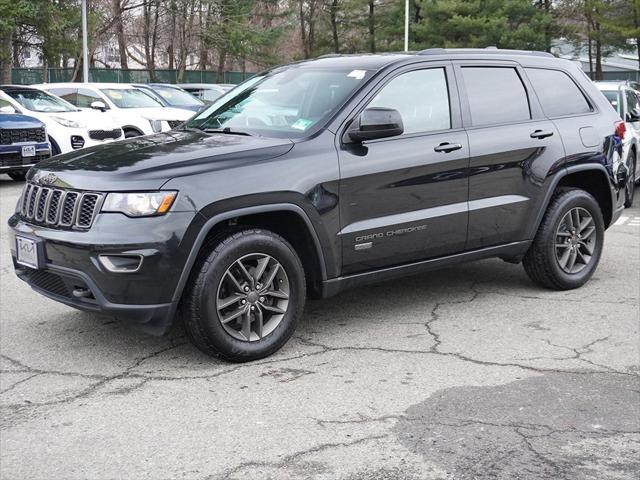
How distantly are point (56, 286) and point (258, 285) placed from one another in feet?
3.76

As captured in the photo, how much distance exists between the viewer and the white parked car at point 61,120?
14742 millimetres

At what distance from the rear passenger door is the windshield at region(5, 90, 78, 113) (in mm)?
11028

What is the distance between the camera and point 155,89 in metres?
19.9

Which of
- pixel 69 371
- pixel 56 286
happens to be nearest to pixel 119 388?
pixel 69 371

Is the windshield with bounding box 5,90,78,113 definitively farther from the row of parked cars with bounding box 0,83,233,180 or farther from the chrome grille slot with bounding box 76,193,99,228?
the chrome grille slot with bounding box 76,193,99,228

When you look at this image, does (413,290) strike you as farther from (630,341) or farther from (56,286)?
(56,286)

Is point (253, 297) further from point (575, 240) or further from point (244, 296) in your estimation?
point (575, 240)

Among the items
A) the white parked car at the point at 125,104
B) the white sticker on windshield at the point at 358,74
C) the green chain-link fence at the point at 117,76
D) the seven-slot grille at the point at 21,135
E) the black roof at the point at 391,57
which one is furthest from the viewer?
the green chain-link fence at the point at 117,76

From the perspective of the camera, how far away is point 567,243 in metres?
6.55

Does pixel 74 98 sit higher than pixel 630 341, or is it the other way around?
pixel 74 98

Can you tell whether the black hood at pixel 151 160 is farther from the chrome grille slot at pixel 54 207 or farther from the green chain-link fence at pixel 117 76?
the green chain-link fence at pixel 117 76

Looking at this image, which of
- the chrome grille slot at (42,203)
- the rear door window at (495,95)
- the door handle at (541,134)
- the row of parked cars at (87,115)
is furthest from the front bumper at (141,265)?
the row of parked cars at (87,115)

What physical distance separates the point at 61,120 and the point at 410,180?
35.7ft

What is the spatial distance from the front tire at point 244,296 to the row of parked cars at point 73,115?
20.6 ft
